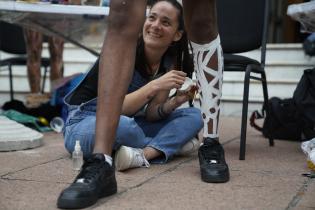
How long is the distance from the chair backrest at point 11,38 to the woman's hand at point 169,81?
129 inches

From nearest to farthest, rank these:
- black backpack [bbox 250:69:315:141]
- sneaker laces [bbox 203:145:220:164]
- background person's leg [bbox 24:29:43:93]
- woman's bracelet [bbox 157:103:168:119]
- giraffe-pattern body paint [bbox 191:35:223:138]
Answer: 1. sneaker laces [bbox 203:145:220:164]
2. giraffe-pattern body paint [bbox 191:35:223:138]
3. woman's bracelet [bbox 157:103:168:119]
4. black backpack [bbox 250:69:315:141]
5. background person's leg [bbox 24:29:43:93]

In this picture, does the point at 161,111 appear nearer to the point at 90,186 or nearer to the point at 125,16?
the point at 125,16

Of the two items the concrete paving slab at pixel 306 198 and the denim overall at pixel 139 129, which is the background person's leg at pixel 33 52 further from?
the concrete paving slab at pixel 306 198

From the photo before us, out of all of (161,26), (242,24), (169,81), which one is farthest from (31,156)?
(242,24)

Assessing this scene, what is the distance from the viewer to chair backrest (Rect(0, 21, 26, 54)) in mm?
5570

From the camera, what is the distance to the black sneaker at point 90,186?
177 centimetres

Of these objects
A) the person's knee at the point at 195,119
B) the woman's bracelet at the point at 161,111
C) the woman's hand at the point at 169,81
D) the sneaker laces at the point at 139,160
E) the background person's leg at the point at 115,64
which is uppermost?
the background person's leg at the point at 115,64

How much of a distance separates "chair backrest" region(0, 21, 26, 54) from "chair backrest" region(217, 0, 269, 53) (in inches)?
113

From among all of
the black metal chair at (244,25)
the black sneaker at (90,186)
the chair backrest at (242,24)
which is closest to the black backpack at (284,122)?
the black metal chair at (244,25)

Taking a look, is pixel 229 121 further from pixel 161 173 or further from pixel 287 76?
pixel 161 173

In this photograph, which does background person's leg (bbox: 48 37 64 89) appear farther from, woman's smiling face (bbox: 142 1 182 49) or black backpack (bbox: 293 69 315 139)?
black backpack (bbox: 293 69 315 139)

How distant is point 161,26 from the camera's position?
2.91m

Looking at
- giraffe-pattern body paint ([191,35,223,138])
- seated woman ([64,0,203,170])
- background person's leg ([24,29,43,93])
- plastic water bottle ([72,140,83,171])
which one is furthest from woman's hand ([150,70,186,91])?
background person's leg ([24,29,43,93])

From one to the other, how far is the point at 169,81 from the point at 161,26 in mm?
401
